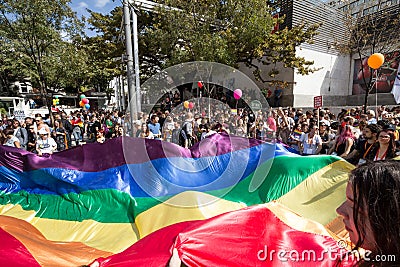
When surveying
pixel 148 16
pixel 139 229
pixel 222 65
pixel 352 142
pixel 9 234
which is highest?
pixel 148 16

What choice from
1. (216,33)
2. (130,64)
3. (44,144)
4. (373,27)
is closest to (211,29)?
Result: (216,33)

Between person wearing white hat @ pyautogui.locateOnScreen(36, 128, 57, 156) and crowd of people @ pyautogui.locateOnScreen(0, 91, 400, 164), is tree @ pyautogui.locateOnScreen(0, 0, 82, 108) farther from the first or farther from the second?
person wearing white hat @ pyautogui.locateOnScreen(36, 128, 57, 156)

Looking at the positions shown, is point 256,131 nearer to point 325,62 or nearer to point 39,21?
point 39,21

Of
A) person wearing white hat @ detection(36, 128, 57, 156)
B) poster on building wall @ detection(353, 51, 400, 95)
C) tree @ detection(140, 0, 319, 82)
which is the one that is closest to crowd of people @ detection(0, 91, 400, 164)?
person wearing white hat @ detection(36, 128, 57, 156)

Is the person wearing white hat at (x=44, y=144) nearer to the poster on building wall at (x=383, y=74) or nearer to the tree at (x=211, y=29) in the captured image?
the tree at (x=211, y=29)

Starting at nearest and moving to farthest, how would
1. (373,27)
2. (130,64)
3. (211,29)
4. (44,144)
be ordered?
Answer: (44,144) < (130,64) < (211,29) < (373,27)

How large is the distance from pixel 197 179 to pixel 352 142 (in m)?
2.96

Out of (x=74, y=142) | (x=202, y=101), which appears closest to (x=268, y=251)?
(x=202, y=101)

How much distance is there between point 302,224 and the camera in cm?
197

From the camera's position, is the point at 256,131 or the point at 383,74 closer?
the point at 256,131

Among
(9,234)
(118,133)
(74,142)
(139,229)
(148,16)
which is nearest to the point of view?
(9,234)

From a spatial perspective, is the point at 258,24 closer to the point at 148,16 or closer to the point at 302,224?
the point at 148,16

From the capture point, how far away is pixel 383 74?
1842 cm

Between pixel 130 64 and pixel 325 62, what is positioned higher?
pixel 325 62
